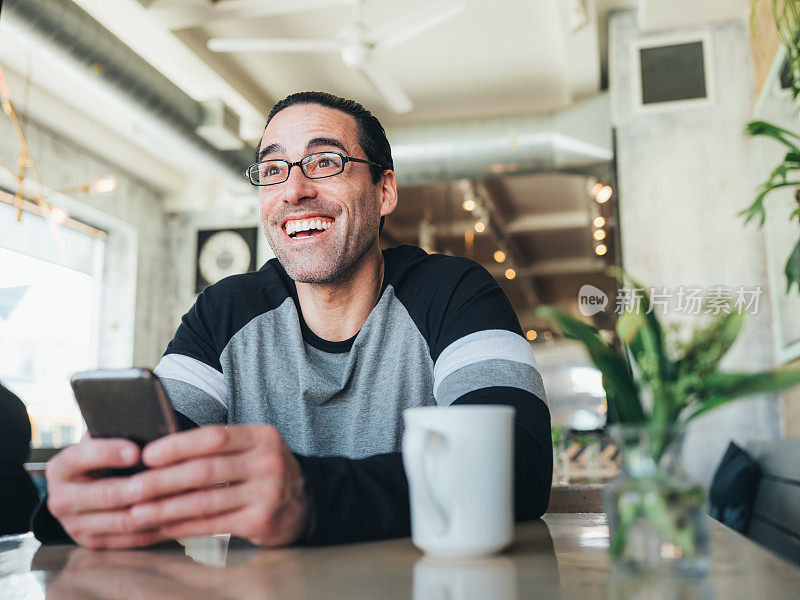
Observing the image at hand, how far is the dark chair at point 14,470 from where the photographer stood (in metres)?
1.47

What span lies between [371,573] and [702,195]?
3888 mm

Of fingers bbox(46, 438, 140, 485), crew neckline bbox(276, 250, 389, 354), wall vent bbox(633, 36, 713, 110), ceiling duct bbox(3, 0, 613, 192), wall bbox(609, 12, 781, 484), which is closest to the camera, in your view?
fingers bbox(46, 438, 140, 485)

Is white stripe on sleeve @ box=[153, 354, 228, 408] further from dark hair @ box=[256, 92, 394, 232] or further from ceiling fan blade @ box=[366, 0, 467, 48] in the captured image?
ceiling fan blade @ box=[366, 0, 467, 48]

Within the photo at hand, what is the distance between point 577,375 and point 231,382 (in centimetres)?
578

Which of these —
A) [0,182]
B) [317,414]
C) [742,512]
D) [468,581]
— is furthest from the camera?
[0,182]

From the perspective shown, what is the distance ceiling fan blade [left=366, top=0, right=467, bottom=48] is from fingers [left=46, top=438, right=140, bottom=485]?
2799mm

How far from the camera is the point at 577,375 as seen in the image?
662cm

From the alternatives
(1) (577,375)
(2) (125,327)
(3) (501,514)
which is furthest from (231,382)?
(1) (577,375)

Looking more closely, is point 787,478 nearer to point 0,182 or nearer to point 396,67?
point 396,67

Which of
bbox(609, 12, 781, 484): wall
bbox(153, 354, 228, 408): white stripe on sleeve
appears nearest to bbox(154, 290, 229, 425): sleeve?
bbox(153, 354, 228, 408): white stripe on sleeve

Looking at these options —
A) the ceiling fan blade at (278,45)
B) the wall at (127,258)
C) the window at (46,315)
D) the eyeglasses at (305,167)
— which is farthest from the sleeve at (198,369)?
the wall at (127,258)

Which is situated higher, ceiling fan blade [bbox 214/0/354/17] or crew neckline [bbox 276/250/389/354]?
ceiling fan blade [bbox 214/0/354/17]

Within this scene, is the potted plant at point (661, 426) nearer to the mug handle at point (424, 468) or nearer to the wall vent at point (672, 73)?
the mug handle at point (424, 468)

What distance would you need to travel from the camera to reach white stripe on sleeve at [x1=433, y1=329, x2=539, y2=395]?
0.91 m
